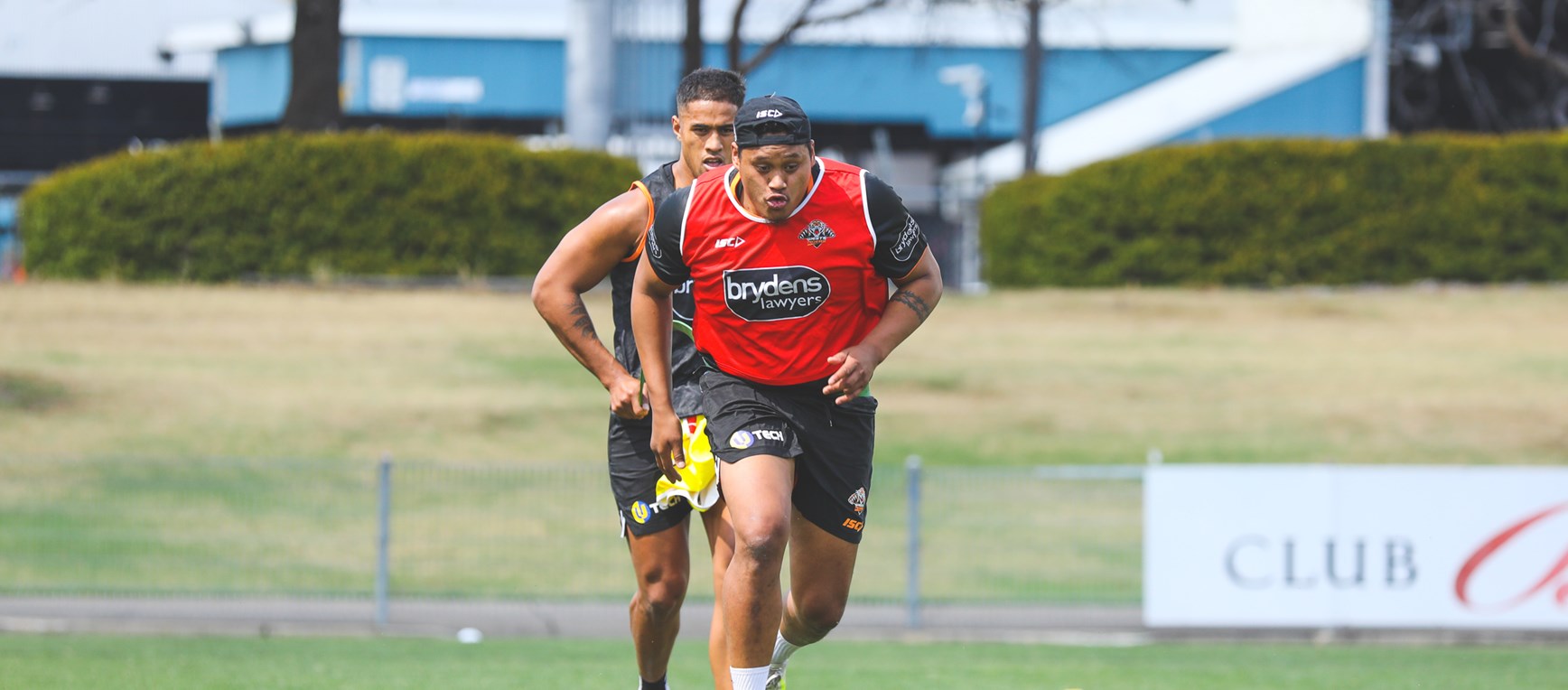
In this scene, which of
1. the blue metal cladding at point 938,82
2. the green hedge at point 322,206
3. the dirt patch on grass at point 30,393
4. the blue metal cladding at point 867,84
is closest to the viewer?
the dirt patch on grass at point 30,393

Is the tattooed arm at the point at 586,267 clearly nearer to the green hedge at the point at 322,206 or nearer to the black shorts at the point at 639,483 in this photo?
the black shorts at the point at 639,483

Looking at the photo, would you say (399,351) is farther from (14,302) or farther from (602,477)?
(602,477)

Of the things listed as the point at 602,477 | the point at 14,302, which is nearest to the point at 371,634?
the point at 602,477

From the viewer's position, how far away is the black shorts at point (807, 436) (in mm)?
6004

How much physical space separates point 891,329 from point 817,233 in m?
0.43

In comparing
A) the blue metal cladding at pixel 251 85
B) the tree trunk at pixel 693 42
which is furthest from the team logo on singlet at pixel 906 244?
the blue metal cladding at pixel 251 85

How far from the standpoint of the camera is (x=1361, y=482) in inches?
471

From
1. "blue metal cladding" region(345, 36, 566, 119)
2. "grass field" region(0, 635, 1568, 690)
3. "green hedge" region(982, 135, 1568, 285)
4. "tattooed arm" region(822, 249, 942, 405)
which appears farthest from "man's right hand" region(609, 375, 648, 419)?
"blue metal cladding" region(345, 36, 566, 119)

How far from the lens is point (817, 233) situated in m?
5.86

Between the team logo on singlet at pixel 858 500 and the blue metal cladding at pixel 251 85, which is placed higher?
the blue metal cladding at pixel 251 85

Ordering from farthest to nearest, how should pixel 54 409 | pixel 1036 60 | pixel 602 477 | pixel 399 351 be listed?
pixel 1036 60, pixel 399 351, pixel 54 409, pixel 602 477

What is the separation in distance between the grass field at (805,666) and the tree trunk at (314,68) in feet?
38.1

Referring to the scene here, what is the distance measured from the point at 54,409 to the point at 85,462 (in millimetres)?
4692

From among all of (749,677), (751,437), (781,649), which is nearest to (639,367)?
(751,437)
